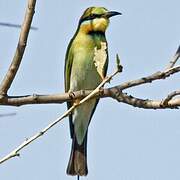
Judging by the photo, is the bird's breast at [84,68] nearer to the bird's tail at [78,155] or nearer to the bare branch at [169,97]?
the bird's tail at [78,155]

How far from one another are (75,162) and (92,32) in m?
0.80

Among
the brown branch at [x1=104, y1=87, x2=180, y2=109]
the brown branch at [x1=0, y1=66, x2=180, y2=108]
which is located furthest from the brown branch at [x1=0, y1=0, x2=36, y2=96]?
the brown branch at [x1=104, y1=87, x2=180, y2=109]

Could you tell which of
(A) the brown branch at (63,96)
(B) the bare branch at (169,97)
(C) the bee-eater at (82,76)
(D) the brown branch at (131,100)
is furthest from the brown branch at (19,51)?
(C) the bee-eater at (82,76)

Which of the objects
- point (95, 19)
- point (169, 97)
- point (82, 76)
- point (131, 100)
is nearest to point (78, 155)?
point (82, 76)

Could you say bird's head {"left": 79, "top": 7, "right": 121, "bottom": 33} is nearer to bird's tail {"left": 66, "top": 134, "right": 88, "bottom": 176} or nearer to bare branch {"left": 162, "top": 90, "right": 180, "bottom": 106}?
bird's tail {"left": 66, "top": 134, "right": 88, "bottom": 176}

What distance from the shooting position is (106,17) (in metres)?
3.67

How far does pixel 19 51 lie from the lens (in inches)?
64.5

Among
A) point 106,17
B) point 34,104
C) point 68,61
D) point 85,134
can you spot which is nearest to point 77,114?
point 85,134

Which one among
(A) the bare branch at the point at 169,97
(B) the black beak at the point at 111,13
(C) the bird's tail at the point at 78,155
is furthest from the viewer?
(B) the black beak at the point at 111,13

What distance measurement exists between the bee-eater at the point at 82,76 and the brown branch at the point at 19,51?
1.59 m

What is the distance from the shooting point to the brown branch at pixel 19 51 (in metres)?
1.61

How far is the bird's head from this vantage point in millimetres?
3615

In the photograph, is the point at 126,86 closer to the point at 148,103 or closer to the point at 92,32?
the point at 148,103

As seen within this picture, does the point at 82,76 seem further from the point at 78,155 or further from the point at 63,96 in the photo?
the point at 63,96
